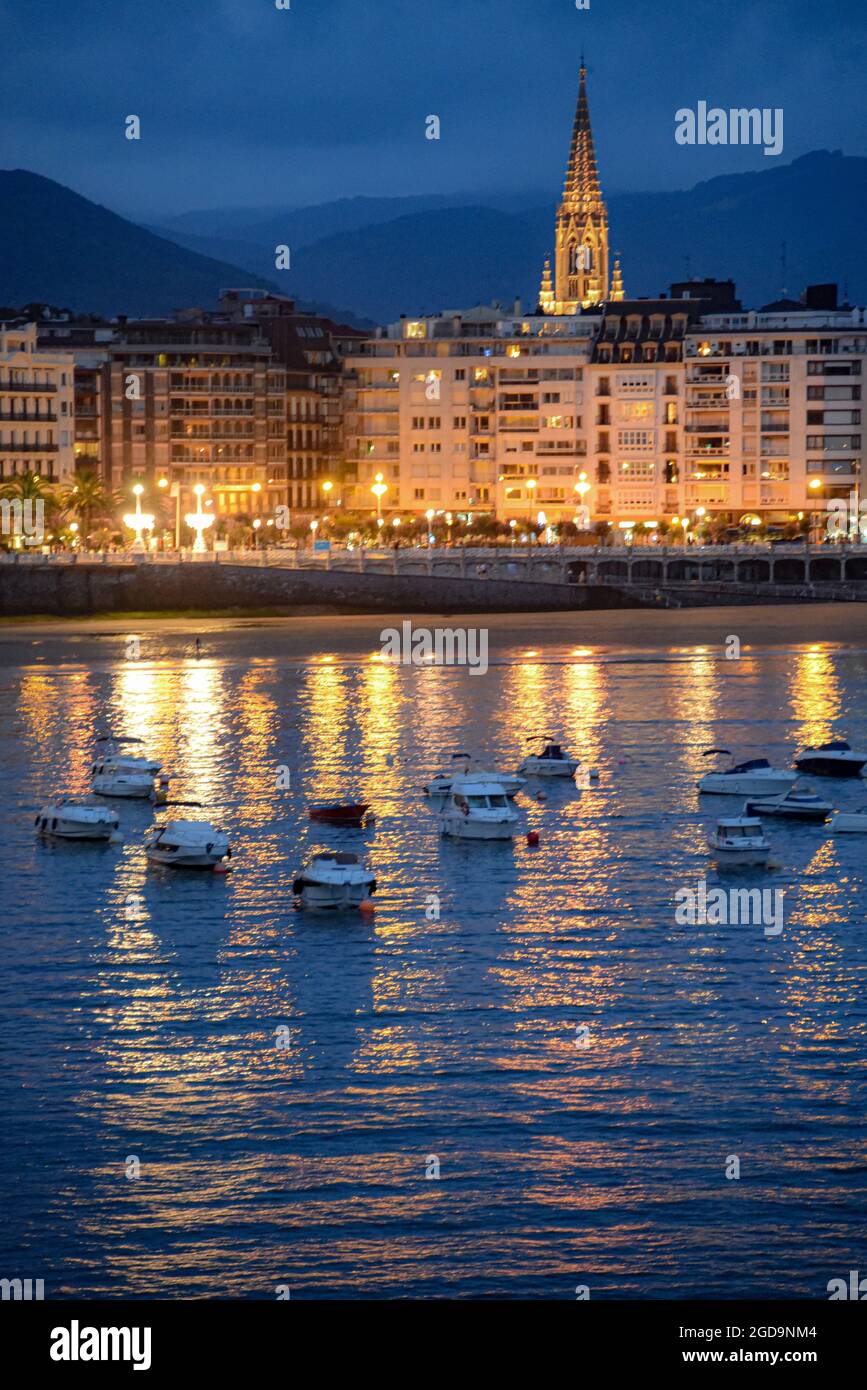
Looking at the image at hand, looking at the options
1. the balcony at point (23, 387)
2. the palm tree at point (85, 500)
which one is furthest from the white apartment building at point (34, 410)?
the palm tree at point (85, 500)

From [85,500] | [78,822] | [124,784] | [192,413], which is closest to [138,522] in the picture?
[85,500]

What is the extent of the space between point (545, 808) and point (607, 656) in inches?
1580

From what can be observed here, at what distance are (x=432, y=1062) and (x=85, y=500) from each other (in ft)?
323

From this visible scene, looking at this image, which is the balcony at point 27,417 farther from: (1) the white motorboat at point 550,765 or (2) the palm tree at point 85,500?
(1) the white motorboat at point 550,765

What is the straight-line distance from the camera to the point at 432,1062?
32500 mm

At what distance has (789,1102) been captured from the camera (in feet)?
99.9

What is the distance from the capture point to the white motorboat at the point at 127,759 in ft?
192

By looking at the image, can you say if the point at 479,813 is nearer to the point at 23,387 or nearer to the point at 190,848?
the point at 190,848

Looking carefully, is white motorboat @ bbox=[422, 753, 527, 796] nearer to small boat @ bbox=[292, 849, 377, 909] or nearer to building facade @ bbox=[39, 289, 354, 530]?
small boat @ bbox=[292, 849, 377, 909]

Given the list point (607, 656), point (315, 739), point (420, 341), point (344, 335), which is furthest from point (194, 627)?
point (344, 335)

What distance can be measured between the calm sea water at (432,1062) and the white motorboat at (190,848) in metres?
0.50

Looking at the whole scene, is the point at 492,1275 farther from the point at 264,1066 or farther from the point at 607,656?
the point at 607,656

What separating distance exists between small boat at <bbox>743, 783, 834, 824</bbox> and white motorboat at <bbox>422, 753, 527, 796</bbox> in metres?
5.09

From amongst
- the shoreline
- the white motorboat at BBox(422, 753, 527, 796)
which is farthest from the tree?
the white motorboat at BBox(422, 753, 527, 796)
